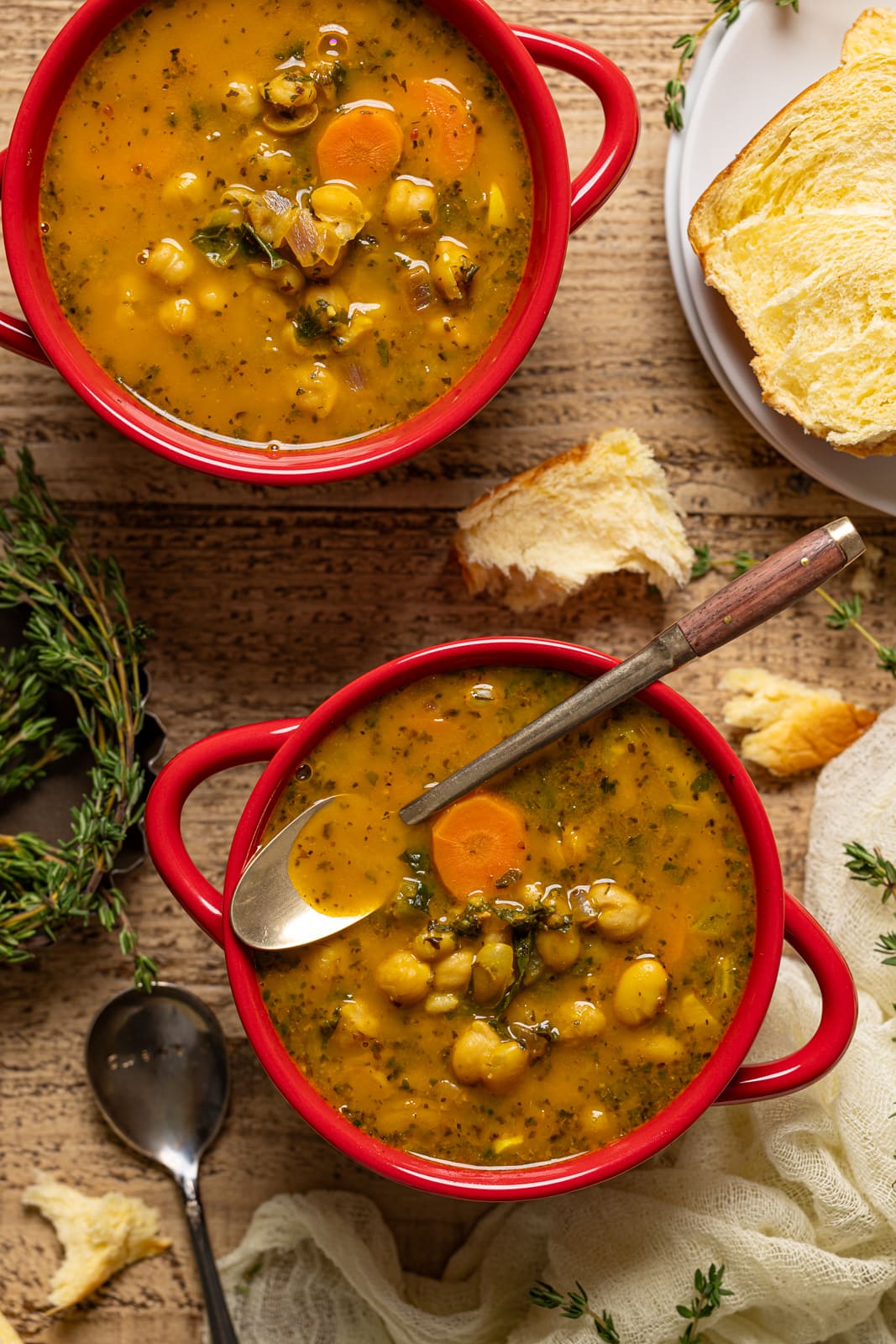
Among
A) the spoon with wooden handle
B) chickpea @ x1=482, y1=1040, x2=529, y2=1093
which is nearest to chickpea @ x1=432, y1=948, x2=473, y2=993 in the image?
chickpea @ x1=482, y1=1040, x2=529, y2=1093

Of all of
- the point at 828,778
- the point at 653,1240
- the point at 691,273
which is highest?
the point at 691,273

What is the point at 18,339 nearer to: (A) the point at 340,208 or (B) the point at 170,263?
(B) the point at 170,263

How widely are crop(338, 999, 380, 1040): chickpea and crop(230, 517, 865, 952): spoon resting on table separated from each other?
14cm

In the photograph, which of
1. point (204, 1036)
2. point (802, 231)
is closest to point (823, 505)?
point (802, 231)

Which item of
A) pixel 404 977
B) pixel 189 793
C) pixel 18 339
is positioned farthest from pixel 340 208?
pixel 404 977

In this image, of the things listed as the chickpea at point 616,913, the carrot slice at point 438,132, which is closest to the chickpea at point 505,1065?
the chickpea at point 616,913

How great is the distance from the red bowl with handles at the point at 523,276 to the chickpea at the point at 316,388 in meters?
0.07

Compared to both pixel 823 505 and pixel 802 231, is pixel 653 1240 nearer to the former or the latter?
pixel 823 505

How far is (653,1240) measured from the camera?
2377 millimetres

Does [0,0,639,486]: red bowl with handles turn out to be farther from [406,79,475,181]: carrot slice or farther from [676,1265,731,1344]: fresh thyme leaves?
[676,1265,731,1344]: fresh thyme leaves

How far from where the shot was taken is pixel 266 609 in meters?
2.51

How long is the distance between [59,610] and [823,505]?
1572 millimetres

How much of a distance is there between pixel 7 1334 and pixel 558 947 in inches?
56.3

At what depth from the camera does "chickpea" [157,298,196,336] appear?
206cm
